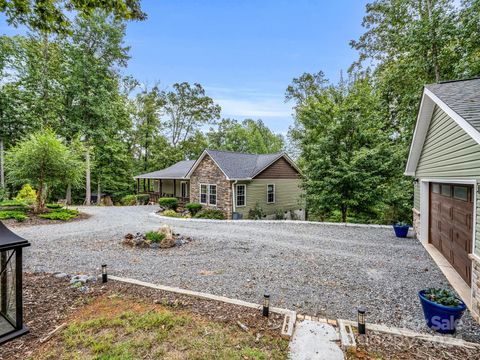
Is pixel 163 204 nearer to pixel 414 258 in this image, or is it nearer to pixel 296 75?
pixel 414 258

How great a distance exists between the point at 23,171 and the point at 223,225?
10388 mm

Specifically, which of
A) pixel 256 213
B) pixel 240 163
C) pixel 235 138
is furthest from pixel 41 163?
pixel 235 138

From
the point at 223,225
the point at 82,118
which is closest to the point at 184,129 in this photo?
the point at 82,118

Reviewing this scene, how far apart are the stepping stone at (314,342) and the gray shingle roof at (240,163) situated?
11.7m

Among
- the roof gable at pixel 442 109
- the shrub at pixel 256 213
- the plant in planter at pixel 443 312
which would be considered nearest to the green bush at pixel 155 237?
the plant in planter at pixel 443 312

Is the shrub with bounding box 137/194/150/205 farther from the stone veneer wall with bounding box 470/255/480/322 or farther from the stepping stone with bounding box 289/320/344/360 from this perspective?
the stone veneer wall with bounding box 470/255/480/322

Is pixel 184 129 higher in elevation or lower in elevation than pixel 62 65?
lower

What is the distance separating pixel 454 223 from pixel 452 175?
112 centimetres

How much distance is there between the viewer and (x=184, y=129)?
106 ft

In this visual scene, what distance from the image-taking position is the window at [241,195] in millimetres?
15453

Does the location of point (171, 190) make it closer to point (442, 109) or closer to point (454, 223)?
point (454, 223)

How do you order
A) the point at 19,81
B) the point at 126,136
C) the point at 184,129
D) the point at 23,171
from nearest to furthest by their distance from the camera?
the point at 23,171, the point at 19,81, the point at 126,136, the point at 184,129

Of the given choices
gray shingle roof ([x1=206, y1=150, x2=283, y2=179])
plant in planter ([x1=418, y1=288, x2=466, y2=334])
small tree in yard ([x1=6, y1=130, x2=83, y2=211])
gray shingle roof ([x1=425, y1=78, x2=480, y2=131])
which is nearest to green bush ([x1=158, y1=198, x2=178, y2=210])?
gray shingle roof ([x1=206, y1=150, x2=283, y2=179])

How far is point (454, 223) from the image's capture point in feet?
18.6
